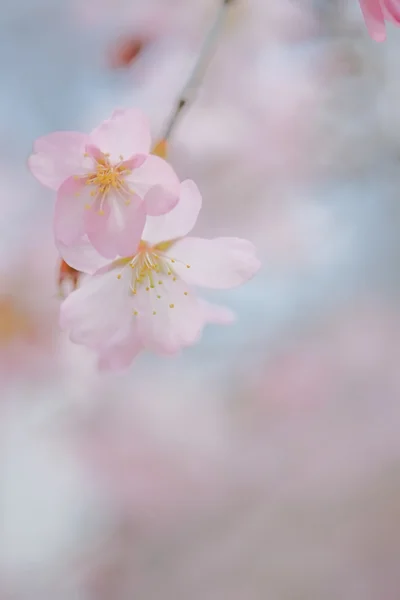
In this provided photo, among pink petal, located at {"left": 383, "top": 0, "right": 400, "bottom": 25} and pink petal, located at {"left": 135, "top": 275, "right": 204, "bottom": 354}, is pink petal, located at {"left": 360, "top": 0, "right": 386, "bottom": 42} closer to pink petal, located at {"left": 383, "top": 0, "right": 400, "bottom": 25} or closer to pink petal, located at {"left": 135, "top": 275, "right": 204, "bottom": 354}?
pink petal, located at {"left": 383, "top": 0, "right": 400, "bottom": 25}

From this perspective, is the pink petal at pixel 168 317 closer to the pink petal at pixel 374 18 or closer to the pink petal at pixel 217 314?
the pink petal at pixel 217 314

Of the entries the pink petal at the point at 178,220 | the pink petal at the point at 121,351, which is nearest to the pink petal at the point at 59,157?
the pink petal at the point at 178,220

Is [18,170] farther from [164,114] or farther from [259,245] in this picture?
[259,245]

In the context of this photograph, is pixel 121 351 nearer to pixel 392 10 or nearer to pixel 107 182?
pixel 107 182

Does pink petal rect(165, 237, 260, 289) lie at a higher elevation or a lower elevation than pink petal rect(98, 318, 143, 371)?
higher

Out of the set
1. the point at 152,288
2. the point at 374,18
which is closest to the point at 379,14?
the point at 374,18

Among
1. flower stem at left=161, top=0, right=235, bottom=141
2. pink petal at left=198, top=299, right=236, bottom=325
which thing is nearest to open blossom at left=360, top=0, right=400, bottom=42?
flower stem at left=161, top=0, right=235, bottom=141

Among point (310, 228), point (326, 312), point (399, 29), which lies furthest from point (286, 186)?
point (399, 29)
